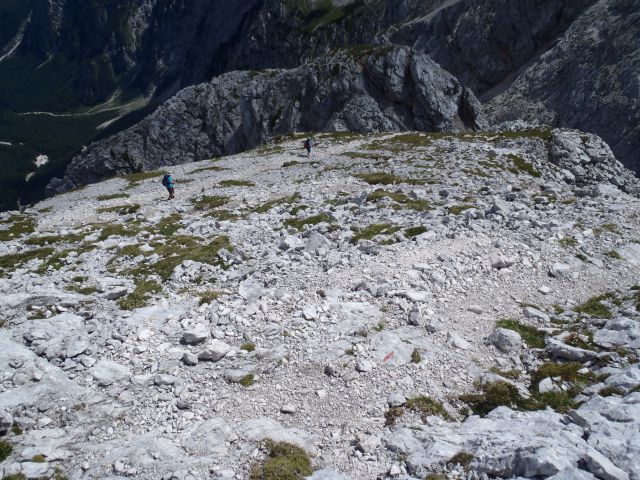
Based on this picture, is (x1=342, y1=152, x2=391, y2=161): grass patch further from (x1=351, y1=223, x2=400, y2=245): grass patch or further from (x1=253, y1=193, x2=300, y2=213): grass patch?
(x1=351, y1=223, x2=400, y2=245): grass patch

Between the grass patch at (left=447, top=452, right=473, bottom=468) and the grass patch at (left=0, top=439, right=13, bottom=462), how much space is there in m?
8.68

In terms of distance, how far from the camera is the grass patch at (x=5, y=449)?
8008 millimetres

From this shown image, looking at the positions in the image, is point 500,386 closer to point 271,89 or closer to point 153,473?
point 153,473

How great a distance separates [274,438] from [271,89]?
84680 millimetres

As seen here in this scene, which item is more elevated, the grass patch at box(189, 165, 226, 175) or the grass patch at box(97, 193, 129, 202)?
the grass patch at box(189, 165, 226, 175)

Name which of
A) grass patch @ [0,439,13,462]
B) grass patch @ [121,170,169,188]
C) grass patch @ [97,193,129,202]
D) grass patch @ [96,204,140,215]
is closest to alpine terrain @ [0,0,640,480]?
grass patch @ [0,439,13,462]

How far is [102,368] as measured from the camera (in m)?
10.4

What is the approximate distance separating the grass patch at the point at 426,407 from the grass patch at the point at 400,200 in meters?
13.8

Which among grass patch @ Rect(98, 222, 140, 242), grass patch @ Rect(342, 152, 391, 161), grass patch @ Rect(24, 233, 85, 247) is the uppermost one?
grass patch @ Rect(342, 152, 391, 161)

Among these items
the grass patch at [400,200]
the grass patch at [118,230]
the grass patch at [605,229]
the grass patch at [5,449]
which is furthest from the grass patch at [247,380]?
the grass patch at [605,229]

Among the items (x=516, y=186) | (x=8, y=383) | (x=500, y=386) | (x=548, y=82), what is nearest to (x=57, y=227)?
(x=8, y=383)

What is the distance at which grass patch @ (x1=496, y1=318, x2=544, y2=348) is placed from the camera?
11.6 m

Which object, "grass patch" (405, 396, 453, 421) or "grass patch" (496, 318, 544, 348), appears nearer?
"grass patch" (405, 396, 453, 421)

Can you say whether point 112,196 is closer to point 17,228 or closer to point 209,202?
point 17,228
